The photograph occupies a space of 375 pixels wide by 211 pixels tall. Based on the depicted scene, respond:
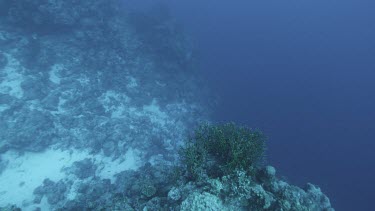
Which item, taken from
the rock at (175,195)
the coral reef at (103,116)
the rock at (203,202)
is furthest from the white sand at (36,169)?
the rock at (203,202)

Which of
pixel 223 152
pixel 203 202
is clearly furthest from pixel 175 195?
pixel 223 152

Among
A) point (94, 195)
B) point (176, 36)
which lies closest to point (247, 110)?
point (176, 36)

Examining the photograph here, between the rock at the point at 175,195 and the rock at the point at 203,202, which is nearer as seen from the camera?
the rock at the point at 203,202

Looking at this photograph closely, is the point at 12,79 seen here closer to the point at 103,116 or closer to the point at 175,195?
the point at 103,116

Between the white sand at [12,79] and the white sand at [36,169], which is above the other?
the white sand at [12,79]

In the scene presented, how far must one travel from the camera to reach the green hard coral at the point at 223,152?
372 inches

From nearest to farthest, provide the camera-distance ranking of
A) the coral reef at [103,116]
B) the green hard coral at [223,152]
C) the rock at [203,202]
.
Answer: the rock at [203,202], the green hard coral at [223,152], the coral reef at [103,116]

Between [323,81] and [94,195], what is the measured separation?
1736 inches

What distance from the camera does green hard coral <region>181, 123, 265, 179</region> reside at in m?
9.46

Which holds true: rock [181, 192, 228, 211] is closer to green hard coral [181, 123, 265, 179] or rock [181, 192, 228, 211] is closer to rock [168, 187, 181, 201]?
rock [168, 187, 181, 201]

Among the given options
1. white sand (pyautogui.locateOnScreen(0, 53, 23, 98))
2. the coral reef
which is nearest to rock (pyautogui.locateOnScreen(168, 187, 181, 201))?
the coral reef

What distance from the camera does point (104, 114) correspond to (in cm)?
2589

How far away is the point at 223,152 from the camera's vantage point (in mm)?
10094

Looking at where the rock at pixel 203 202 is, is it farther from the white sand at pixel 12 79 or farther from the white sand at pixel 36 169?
the white sand at pixel 12 79
